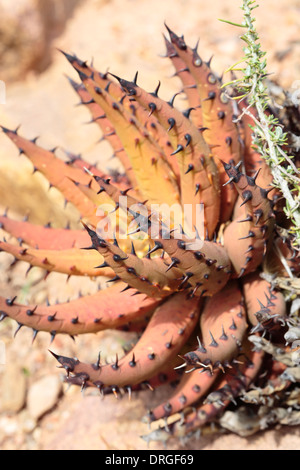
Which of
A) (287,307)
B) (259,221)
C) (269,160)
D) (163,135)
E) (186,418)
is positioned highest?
(163,135)

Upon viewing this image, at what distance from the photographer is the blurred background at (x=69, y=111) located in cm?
200

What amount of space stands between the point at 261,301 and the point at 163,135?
2.06 feet

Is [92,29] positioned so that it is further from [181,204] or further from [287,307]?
[287,307]

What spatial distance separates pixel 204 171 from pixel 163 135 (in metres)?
0.27

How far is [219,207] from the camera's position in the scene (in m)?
1.54

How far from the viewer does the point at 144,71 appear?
3141 millimetres

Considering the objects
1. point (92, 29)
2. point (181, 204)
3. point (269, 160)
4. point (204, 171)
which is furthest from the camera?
point (92, 29)

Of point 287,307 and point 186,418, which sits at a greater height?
point 287,307

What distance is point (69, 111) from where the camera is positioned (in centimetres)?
315

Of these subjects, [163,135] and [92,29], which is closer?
[163,135]

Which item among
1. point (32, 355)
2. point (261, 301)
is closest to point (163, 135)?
point (261, 301)

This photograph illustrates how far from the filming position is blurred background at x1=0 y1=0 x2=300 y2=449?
6.56 ft

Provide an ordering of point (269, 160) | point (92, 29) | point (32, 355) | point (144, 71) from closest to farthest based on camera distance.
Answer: point (269, 160) < point (32, 355) < point (144, 71) < point (92, 29)

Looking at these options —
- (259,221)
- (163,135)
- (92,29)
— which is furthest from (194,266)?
(92,29)
